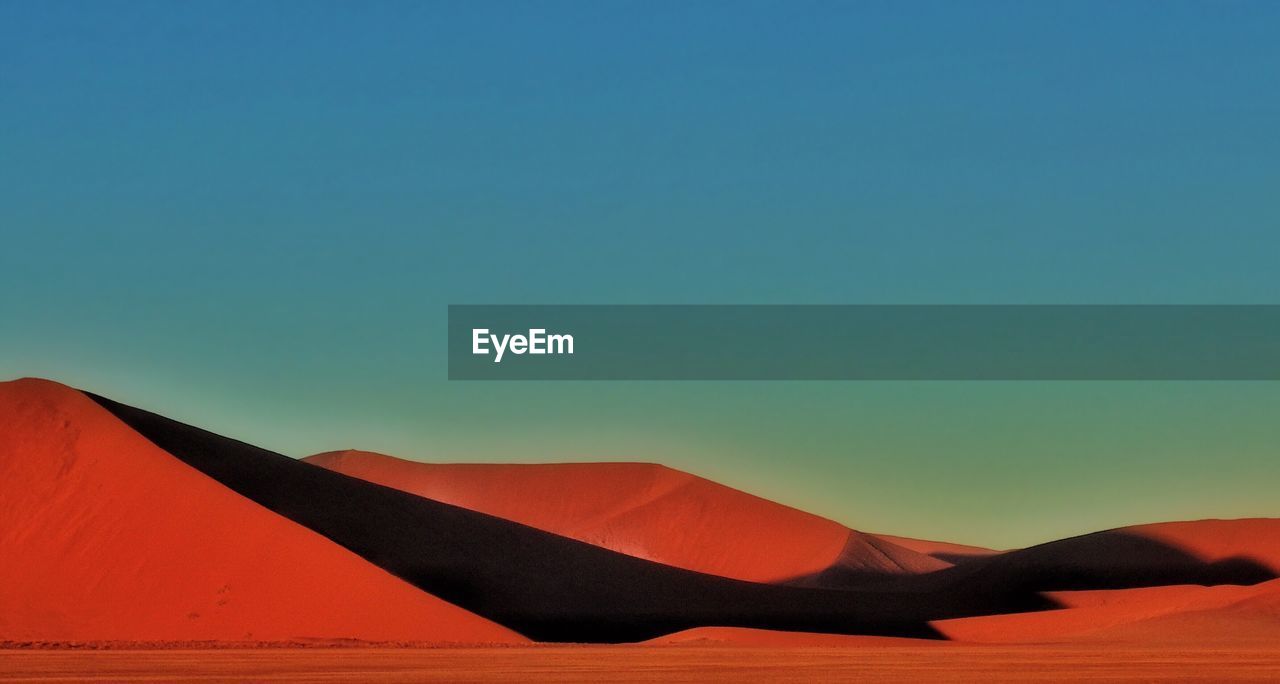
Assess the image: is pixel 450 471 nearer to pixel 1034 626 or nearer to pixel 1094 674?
pixel 1034 626

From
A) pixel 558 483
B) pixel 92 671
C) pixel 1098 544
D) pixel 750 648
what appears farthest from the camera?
pixel 558 483

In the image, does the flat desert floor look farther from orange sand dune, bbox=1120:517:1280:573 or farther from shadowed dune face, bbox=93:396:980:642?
orange sand dune, bbox=1120:517:1280:573

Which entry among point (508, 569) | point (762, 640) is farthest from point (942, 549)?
point (762, 640)

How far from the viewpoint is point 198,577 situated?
43500 mm

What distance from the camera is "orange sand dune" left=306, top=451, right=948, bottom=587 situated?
344 feet

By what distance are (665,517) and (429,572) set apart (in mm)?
49982

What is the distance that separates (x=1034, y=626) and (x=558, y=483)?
204 ft

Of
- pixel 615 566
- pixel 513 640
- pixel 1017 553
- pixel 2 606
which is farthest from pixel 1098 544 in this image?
pixel 2 606

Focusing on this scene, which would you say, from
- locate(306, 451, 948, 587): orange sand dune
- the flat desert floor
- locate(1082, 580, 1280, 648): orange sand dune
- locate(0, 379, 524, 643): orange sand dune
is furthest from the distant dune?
the flat desert floor

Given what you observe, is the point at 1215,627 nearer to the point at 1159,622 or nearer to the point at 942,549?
the point at 1159,622

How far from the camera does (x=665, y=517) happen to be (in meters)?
109

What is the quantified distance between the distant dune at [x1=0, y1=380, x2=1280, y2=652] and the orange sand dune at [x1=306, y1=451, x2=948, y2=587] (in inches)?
14.6

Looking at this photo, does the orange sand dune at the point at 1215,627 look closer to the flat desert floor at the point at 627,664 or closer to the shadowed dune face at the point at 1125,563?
the flat desert floor at the point at 627,664

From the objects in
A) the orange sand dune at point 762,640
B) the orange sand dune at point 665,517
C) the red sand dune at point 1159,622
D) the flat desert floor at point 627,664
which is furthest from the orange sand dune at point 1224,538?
the flat desert floor at point 627,664
